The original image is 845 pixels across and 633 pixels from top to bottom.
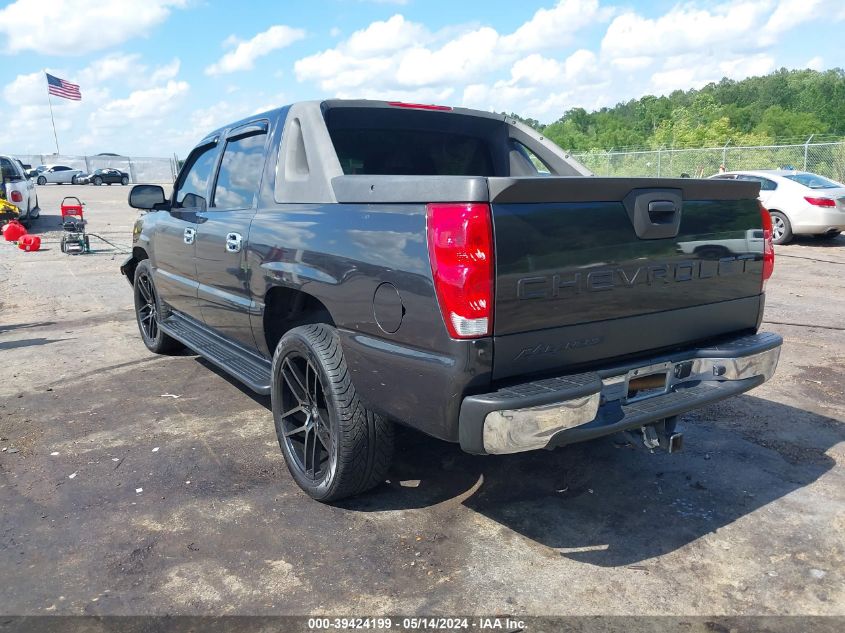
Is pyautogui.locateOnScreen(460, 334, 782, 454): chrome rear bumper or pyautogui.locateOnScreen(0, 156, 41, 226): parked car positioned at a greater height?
pyautogui.locateOnScreen(0, 156, 41, 226): parked car

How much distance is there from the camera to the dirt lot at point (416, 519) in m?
2.59

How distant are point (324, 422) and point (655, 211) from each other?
5.82ft

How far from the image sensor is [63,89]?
4391 cm

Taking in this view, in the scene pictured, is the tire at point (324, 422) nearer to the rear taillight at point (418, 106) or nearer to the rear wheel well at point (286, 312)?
the rear wheel well at point (286, 312)

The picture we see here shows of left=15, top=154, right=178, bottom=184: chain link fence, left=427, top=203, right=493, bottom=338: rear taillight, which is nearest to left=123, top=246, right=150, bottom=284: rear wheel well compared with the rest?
left=427, top=203, right=493, bottom=338: rear taillight

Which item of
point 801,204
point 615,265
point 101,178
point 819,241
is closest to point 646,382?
point 615,265

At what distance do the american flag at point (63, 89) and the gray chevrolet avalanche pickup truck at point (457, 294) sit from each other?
153ft

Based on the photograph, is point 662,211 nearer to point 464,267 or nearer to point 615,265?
point 615,265

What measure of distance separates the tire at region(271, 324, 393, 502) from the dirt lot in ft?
0.59

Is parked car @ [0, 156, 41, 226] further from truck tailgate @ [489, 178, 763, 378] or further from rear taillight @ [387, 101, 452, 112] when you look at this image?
truck tailgate @ [489, 178, 763, 378]

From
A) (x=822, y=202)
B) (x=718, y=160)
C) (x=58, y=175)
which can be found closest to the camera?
(x=822, y=202)

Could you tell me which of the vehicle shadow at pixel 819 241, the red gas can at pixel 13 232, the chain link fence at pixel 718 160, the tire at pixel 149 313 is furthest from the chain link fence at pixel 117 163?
the tire at pixel 149 313

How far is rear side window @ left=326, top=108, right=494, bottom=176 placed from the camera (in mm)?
3932

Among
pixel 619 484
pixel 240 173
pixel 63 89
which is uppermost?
pixel 63 89
